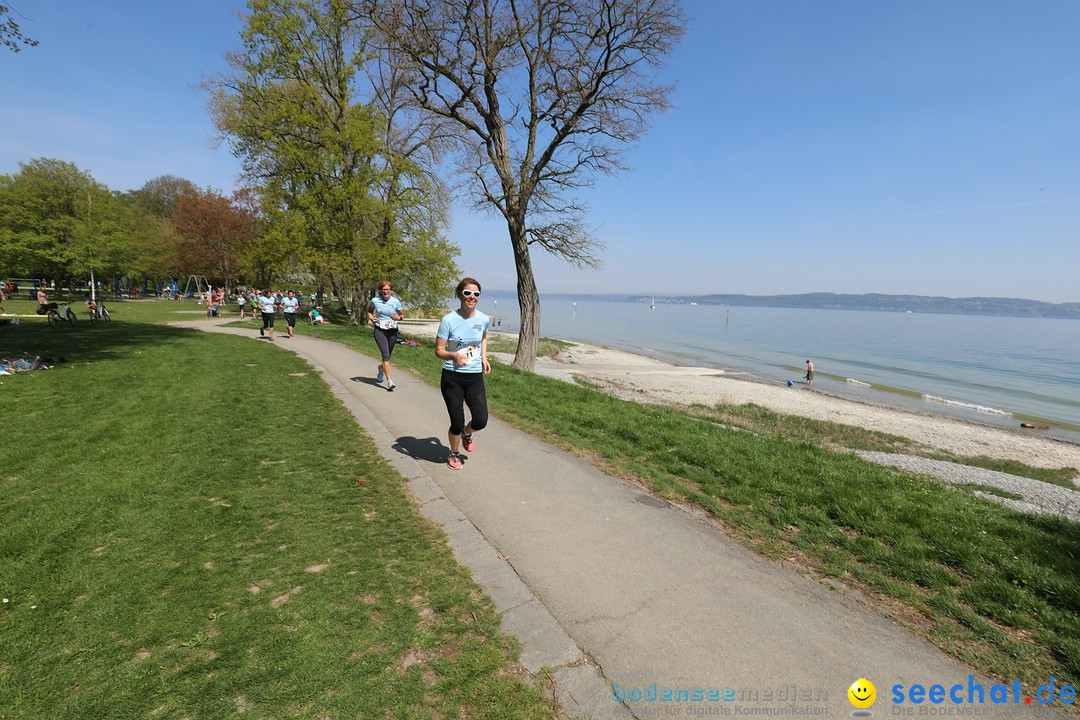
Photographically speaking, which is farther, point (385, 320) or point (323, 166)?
point (323, 166)

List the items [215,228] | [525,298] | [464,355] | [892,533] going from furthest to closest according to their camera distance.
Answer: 1. [215,228]
2. [525,298]
3. [464,355]
4. [892,533]

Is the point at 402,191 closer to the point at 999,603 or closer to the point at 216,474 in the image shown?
the point at 216,474

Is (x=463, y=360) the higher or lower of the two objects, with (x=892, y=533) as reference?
higher

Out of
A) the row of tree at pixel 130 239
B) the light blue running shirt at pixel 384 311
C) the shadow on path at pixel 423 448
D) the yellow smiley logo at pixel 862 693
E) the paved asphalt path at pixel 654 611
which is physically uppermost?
the row of tree at pixel 130 239

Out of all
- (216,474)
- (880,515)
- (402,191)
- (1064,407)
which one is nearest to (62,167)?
(402,191)

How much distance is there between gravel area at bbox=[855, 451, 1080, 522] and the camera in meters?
7.85

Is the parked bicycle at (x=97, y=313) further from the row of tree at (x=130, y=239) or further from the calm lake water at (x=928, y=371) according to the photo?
the calm lake water at (x=928, y=371)

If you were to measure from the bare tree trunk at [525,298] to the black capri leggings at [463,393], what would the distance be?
9.86 m

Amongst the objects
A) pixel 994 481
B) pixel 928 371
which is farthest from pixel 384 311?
pixel 928 371

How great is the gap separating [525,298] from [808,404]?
13.7m

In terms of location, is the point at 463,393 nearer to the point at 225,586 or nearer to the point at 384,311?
the point at 225,586

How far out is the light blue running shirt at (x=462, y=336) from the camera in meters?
5.18

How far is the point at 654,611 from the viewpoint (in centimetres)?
300

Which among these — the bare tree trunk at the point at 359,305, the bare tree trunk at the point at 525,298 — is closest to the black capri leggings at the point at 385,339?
the bare tree trunk at the point at 525,298
